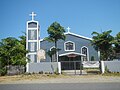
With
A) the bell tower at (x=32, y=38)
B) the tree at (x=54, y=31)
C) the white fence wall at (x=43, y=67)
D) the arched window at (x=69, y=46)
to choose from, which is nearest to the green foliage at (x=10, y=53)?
the white fence wall at (x=43, y=67)

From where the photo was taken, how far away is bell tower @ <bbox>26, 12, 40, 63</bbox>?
33.6m

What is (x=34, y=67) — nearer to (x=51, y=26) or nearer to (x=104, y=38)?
(x=51, y=26)

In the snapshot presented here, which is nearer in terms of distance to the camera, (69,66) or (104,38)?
(104,38)

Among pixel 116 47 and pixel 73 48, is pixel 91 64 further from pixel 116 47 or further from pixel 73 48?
pixel 73 48

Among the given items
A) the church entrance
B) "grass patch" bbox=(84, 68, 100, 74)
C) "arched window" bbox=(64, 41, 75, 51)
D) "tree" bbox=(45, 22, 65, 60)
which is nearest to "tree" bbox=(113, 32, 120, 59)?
"grass patch" bbox=(84, 68, 100, 74)

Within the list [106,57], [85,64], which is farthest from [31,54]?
[106,57]

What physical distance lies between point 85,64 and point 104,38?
447 cm

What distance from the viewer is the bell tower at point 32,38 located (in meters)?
33.6

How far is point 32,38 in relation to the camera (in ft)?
111

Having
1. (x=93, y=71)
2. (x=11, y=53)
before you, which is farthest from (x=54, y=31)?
(x=93, y=71)

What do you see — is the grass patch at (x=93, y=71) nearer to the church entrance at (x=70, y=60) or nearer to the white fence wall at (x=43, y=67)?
the church entrance at (x=70, y=60)

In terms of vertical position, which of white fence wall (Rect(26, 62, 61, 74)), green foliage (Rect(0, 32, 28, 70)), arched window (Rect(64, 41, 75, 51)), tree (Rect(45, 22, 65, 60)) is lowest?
white fence wall (Rect(26, 62, 61, 74))

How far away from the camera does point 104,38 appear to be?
29266 millimetres

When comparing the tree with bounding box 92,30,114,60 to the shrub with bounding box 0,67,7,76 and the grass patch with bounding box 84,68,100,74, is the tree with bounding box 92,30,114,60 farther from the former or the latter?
the shrub with bounding box 0,67,7,76
